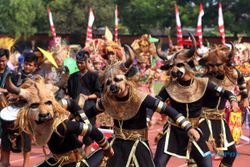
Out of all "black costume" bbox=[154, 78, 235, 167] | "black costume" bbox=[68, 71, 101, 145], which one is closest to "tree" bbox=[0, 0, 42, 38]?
"black costume" bbox=[68, 71, 101, 145]

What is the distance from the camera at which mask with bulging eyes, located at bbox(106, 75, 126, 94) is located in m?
6.41

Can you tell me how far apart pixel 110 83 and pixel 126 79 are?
21 centimetres

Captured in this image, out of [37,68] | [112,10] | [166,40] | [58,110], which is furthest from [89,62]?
[112,10]

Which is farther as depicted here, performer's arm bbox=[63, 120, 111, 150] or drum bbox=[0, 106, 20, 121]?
drum bbox=[0, 106, 20, 121]

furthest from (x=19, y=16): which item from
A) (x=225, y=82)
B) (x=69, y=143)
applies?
(x=69, y=143)

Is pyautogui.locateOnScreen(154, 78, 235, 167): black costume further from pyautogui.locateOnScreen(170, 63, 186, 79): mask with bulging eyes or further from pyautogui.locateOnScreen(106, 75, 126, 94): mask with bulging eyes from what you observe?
pyautogui.locateOnScreen(106, 75, 126, 94): mask with bulging eyes

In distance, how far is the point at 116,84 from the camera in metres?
6.42

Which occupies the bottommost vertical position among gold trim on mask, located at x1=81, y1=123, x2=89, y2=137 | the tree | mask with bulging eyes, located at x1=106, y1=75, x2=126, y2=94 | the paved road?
the paved road

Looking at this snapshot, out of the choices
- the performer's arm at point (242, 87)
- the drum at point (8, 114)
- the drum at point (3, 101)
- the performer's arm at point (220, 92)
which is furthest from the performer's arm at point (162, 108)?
the drum at point (3, 101)

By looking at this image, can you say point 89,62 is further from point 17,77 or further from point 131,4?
point 131,4

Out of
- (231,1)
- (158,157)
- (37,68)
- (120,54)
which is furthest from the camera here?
(231,1)

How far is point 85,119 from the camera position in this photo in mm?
6828

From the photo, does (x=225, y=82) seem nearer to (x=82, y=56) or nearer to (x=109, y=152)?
(x=82, y=56)

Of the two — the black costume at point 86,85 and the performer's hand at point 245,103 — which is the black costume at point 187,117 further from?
the black costume at point 86,85
